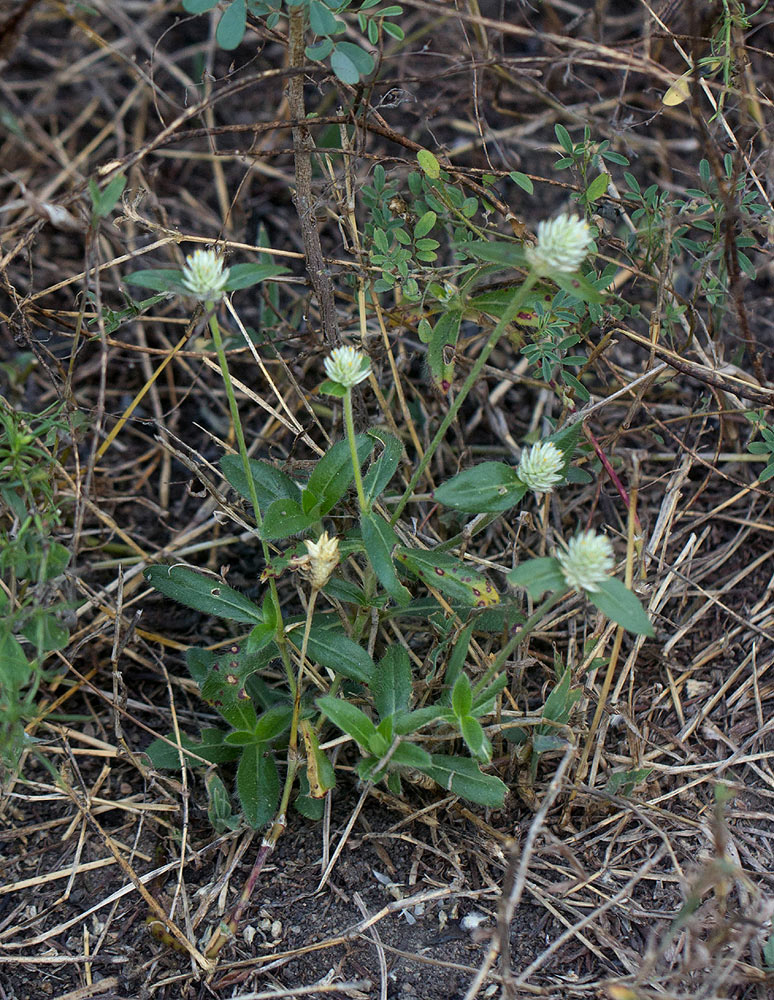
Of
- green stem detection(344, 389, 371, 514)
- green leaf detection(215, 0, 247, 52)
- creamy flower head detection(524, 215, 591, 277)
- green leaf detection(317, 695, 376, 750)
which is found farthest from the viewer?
green leaf detection(215, 0, 247, 52)

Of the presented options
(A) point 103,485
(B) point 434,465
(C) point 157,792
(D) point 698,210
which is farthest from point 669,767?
(A) point 103,485

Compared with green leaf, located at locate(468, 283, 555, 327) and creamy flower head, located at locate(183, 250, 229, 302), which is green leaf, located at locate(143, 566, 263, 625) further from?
green leaf, located at locate(468, 283, 555, 327)

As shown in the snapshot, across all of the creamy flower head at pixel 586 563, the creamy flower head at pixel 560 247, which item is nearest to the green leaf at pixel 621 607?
the creamy flower head at pixel 586 563

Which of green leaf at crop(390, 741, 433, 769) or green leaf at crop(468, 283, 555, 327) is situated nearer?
green leaf at crop(390, 741, 433, 769)

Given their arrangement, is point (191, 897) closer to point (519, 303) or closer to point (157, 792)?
point (157, 792)

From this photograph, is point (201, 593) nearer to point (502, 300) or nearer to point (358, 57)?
point (502, 300)

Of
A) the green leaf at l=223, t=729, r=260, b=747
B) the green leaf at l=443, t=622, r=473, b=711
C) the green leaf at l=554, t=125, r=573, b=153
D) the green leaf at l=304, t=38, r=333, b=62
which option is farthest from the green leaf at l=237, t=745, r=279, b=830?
the green leaf at l=554, t=125, r=573, b=153

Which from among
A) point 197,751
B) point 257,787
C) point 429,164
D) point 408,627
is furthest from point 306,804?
point 429,164
